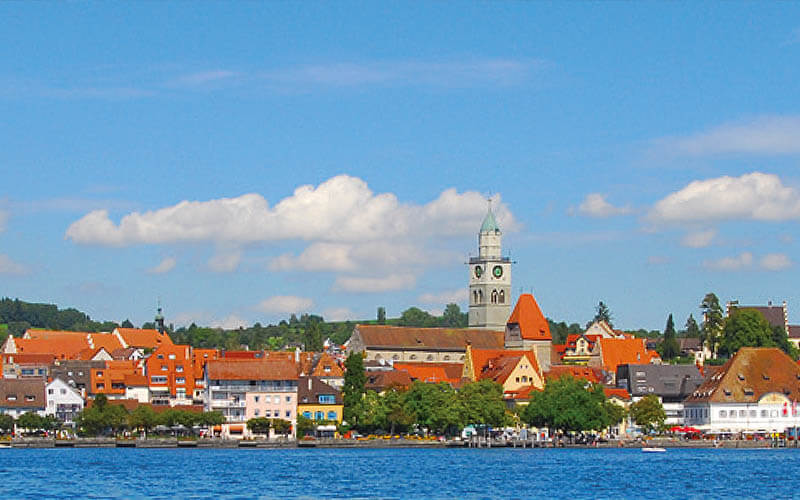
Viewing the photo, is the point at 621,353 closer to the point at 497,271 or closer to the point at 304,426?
the point at 497,271

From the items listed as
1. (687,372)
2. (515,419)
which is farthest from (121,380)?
(687,372)

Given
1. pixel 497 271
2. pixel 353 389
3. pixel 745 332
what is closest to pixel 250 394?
pixel 353 389

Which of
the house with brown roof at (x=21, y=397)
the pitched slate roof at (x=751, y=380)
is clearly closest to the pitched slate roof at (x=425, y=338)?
the house with brown roof at (x=21, y=397)

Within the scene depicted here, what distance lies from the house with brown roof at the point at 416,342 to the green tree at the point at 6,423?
50.0 metres

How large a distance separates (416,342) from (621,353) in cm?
2495

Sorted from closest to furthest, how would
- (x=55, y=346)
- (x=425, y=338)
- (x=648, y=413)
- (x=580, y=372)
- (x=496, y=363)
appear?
(x=648, y=413)
(x=496, y=363)
(x=580, y=372)
(x=425, y=338)
(x=55, y=346)

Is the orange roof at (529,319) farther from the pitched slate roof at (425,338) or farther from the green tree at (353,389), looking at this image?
the green tree at (353,389)

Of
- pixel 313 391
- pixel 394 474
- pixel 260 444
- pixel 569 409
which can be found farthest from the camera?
pixel 313 391

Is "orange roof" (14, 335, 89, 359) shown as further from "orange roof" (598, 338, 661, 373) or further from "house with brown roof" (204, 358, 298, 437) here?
"orange roof" (598, 338, 661, 373)

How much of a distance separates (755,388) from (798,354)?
53327 mm

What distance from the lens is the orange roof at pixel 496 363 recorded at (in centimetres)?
14525

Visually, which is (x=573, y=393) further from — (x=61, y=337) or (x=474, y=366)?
(x=61, y=337)

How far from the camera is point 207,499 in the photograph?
65.4 meters

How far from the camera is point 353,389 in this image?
12988cm
